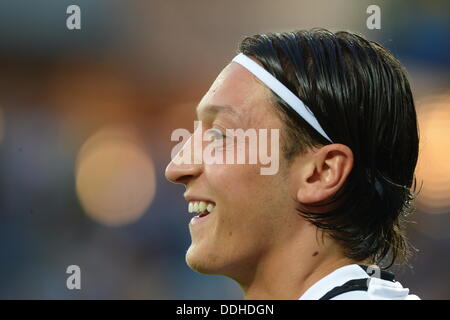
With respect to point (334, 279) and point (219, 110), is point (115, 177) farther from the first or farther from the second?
point (334, 279)

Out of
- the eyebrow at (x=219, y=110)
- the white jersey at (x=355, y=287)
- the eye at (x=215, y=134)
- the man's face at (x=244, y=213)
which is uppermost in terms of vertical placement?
the eyebrow at (x=219, y=110)

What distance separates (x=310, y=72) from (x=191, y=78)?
17.4 feet

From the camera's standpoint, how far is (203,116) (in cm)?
246

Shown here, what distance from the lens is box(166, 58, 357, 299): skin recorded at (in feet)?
7.59

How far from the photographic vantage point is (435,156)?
7.15 m

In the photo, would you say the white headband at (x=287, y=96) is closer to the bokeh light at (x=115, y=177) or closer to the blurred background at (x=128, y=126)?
the blurred background at (x=128, y=126)

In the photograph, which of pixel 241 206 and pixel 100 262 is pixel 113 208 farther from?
pixel 241 206

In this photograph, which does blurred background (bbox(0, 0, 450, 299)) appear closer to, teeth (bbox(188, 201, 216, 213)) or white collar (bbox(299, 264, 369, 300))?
teeth (bbox(188, 201, 216, 213))

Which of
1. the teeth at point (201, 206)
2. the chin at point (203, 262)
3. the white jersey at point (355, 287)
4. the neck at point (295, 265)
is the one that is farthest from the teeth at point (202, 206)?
the white jersey at point (355, 287)

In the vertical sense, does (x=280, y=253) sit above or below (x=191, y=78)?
below

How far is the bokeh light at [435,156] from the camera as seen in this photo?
23.2 ft

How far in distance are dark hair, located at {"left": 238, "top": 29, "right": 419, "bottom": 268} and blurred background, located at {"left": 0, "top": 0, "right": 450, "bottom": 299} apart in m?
4.68

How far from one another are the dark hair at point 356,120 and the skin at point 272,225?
5cm

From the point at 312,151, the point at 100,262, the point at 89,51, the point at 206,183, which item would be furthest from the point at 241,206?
the point at 89,51
